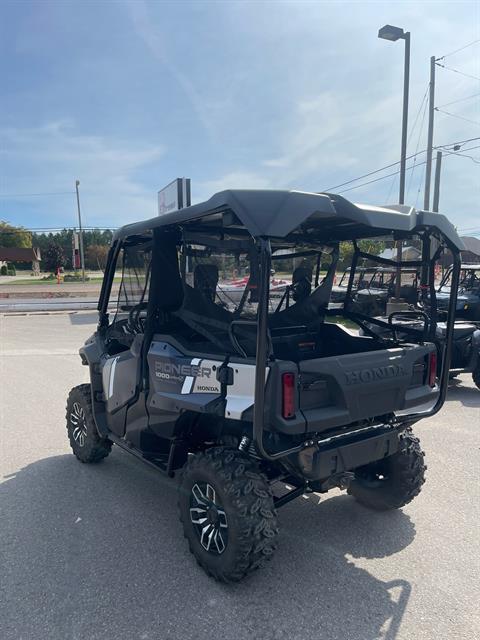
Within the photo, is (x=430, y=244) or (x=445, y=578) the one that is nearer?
(x=445, y=578)

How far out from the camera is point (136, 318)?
3.69 metres

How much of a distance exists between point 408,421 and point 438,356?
1.91ft

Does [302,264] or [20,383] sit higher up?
[302,264]

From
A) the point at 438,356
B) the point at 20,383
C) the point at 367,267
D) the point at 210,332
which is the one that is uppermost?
the point at 367,267

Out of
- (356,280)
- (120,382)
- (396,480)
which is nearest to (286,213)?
(356,280)

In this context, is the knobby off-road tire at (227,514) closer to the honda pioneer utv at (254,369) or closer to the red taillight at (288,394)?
the honda pioneer utv at (254,369)

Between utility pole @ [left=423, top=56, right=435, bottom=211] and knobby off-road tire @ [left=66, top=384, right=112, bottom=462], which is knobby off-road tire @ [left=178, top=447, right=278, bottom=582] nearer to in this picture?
knobby off-road tire @ [left=66, top=384, right=112, bottom=462]

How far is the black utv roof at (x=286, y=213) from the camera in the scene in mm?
2330

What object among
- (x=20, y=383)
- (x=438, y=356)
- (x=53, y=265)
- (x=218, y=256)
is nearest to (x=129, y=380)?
(x=218, y=256)

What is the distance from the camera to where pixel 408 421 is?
10.6ft

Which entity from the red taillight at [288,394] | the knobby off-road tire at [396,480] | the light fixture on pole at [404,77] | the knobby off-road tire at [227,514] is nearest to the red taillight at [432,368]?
the knobby off-road tire at [396,480]

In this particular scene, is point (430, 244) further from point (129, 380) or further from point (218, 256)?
point (129, 380)

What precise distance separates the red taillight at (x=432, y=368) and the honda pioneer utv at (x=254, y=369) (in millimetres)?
10

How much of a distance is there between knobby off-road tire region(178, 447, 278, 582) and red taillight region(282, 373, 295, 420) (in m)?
0.47
